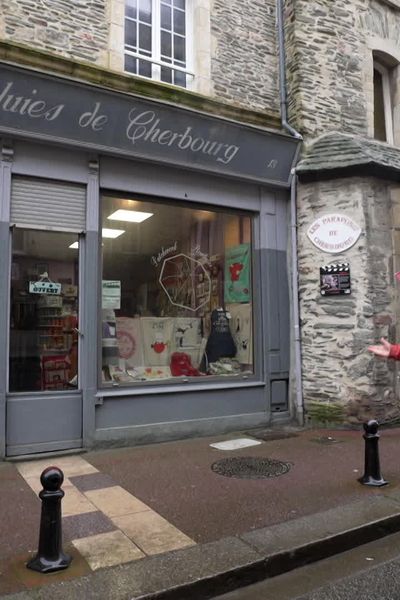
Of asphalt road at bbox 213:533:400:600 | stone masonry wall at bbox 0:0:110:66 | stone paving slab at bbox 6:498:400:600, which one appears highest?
stone masonry wall at bbox 0:0:110:66

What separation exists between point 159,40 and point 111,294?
3.95 metres

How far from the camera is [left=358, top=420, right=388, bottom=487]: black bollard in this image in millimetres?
5199

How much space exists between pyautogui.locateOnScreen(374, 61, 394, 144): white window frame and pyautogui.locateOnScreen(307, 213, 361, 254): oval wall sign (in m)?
2.65

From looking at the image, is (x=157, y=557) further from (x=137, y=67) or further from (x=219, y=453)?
(x=137, y=67)

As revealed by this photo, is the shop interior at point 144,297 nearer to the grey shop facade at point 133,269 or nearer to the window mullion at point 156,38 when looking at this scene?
the grey shop facade at point 133,269

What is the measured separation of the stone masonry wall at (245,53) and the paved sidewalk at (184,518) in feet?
17.9

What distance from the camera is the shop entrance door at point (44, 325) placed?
6359mm

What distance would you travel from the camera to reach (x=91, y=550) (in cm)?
382

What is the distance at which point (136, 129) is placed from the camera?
6992 mm

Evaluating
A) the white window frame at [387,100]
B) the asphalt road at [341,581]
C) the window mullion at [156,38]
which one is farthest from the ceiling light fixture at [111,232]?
the white window frame at [387,100]

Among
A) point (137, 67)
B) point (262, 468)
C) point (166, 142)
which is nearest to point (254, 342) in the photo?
point (262, 468)

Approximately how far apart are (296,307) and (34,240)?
13.4 feet

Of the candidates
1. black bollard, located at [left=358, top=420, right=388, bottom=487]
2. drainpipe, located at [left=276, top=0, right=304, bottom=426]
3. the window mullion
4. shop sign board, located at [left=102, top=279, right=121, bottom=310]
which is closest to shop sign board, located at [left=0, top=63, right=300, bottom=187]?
drainpipe, located at [left=276, top=0, right=304, bottom=426]

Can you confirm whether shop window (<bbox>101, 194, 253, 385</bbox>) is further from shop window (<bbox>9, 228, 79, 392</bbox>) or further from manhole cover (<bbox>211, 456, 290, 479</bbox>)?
manhole cover (<bbox>211, 456, 290, 479</bbox>)
